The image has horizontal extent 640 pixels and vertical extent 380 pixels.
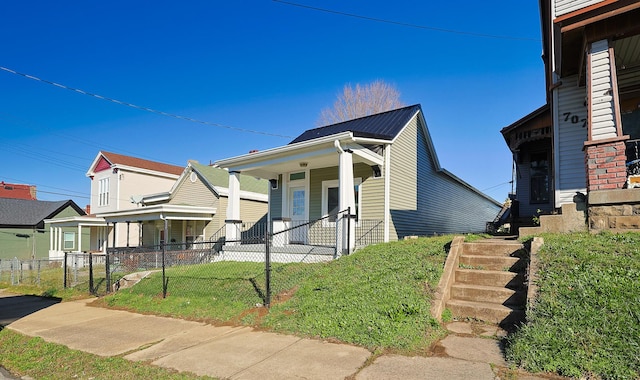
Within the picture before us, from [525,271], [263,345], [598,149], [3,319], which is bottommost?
[3,319]

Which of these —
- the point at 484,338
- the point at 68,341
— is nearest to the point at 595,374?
the point at 484,338

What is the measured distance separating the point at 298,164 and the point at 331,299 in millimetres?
7127

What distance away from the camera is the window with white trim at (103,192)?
2569 centimetres

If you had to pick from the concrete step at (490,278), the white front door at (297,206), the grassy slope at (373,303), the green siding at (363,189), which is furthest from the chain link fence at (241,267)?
the concrete step at (490,278)

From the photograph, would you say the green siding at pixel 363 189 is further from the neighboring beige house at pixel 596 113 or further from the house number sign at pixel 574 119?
the house number sign at pixel 574 119

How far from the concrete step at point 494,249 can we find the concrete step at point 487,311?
1.22m

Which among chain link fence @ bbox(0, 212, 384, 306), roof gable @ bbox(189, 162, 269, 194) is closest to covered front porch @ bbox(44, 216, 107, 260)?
roof gable @ bbox(189, 162, 269, 194)

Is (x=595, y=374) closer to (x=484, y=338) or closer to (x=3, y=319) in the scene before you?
(x=484, y=338)

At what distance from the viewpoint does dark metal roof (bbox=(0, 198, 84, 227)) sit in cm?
2638

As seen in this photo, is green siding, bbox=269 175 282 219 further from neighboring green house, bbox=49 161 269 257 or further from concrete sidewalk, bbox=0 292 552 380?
concrete sidewalk, bbox=0 292 552 380

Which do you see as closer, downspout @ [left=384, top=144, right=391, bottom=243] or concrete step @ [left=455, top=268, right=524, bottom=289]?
concrete step @ [left=455, top=268, right=524, bottom=289]

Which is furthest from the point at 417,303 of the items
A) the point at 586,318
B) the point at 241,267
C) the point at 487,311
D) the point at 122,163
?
the point at 122,163

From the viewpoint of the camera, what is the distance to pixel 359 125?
48.5ft

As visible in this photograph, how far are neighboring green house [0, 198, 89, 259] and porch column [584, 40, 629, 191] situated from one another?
92.5 feet
